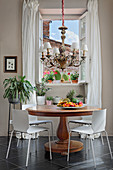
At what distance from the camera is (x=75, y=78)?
5930 mm

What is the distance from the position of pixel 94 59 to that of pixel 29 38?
1447mm

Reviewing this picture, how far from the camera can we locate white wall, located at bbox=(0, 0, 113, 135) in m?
5.48

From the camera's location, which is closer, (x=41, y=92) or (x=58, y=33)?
(x=41, y=92)

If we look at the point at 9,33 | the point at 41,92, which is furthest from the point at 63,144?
the point at 9,33

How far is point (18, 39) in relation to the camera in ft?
18.2

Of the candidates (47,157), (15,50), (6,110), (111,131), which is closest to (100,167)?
(47,157)

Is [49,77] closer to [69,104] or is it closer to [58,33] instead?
[58,33]

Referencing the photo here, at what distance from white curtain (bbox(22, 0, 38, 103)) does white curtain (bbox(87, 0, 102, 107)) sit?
1.20m

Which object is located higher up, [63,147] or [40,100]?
[40,100]

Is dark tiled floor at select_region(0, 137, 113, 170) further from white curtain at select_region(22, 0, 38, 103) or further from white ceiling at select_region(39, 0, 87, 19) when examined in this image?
white ceiling at select_region(39, 0, 87, 19)

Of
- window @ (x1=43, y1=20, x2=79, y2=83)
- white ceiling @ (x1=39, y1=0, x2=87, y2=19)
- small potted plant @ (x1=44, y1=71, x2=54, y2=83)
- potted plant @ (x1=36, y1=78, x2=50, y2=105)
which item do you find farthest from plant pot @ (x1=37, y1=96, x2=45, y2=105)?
white ceiling @ (x1=39, y1=0, x2=87, y2=19)

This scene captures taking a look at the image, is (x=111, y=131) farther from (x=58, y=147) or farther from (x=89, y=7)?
(x=89, y=7)

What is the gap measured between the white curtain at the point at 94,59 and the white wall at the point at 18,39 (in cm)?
13

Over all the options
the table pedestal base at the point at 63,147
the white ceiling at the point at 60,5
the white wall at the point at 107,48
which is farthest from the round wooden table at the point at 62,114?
the white ceiling at the point at 60,5
